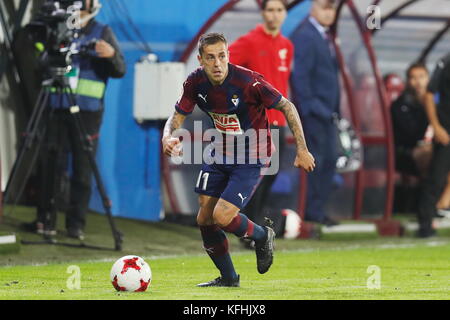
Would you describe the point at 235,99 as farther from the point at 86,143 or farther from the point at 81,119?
the point at 81,119

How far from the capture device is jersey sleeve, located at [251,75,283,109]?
841 cm

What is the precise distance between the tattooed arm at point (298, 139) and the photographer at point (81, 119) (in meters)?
3.34

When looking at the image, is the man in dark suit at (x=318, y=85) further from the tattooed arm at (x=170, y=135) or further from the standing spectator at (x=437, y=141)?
the tattooed arm at (x=170, y=135)

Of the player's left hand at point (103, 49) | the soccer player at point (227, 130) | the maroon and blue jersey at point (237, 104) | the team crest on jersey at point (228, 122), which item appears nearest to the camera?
the soccer player at point (227, 130)

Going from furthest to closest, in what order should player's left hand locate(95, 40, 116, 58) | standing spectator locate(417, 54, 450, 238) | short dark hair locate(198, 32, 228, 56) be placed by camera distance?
standing spectator locate(417, 54, 450, 238)
player's left hand locate(95, 40, 116, 58)
short dark hair locate(198, 32, 228, 56)

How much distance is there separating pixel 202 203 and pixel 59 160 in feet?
10.9

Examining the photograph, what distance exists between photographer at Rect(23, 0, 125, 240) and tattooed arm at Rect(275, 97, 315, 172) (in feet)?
11.0

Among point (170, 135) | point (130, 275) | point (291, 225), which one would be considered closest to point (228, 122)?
point (170, 135)

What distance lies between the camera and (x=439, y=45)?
60.8ft

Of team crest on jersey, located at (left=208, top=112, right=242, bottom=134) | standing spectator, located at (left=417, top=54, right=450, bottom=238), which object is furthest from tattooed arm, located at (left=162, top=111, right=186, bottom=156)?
standing spectator, located at (left=417, top=54, right=450, bottom=238)

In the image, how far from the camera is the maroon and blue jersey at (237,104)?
8.47 metres

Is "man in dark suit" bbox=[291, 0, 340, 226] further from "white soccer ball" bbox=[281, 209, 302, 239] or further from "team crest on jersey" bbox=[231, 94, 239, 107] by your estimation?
"team crest on jersey" bbox=[231, 94, 239, 107]

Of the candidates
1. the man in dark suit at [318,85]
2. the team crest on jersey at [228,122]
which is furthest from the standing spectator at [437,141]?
the team crest on jersey at [228,122]
